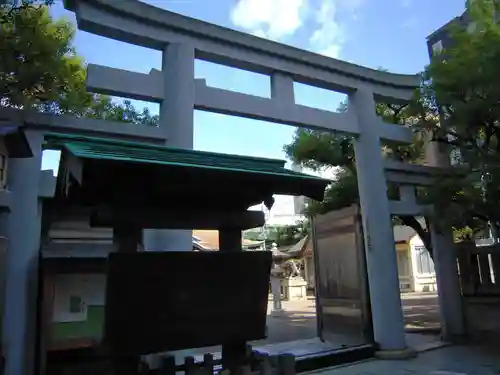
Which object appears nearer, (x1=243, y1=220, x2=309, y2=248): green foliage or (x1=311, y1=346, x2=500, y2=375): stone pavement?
(x1=311, y1=346, x2=500, y2=375): stone pavement

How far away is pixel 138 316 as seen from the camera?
3.18 metres

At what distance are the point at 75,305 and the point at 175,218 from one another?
387 centimetres

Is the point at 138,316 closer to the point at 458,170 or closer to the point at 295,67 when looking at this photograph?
the point at 295,67

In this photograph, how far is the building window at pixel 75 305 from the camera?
6.35 metres

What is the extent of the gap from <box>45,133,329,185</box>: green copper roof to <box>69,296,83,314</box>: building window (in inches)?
140

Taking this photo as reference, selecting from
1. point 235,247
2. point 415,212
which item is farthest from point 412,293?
point 235,247

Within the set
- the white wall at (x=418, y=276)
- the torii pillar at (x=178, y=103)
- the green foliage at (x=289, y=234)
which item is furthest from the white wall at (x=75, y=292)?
the white wall at (x=418, y=276)

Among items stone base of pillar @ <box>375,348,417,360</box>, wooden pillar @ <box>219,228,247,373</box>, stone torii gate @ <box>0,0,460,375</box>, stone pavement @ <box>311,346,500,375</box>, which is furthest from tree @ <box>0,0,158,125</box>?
stone base of pillar @ <box>375,348,417,360</box>

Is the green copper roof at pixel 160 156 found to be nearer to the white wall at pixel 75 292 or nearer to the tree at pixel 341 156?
the white wall at pixel 75 292

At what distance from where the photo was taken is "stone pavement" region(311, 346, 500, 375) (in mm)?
6047

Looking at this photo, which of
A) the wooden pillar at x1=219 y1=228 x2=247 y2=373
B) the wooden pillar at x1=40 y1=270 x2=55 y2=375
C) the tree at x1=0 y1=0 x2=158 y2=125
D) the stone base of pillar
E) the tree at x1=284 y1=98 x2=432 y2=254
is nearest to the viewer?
the wooden pillar at x1=219 y1=228 x2=247 y2=373

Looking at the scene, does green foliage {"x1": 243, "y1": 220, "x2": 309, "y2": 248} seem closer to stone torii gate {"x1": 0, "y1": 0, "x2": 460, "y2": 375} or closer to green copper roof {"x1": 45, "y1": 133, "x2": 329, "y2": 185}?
stone torii gate {"x1": 0, "y1": 0, "x2": 460, "y2": 375}

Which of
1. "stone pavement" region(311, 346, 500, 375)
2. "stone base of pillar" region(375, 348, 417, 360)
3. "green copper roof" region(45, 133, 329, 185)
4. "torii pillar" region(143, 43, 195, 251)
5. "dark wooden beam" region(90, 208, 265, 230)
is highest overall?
"torii pillar" region(143, 43, 195, 251)

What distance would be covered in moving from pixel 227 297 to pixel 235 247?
1.47 feet
